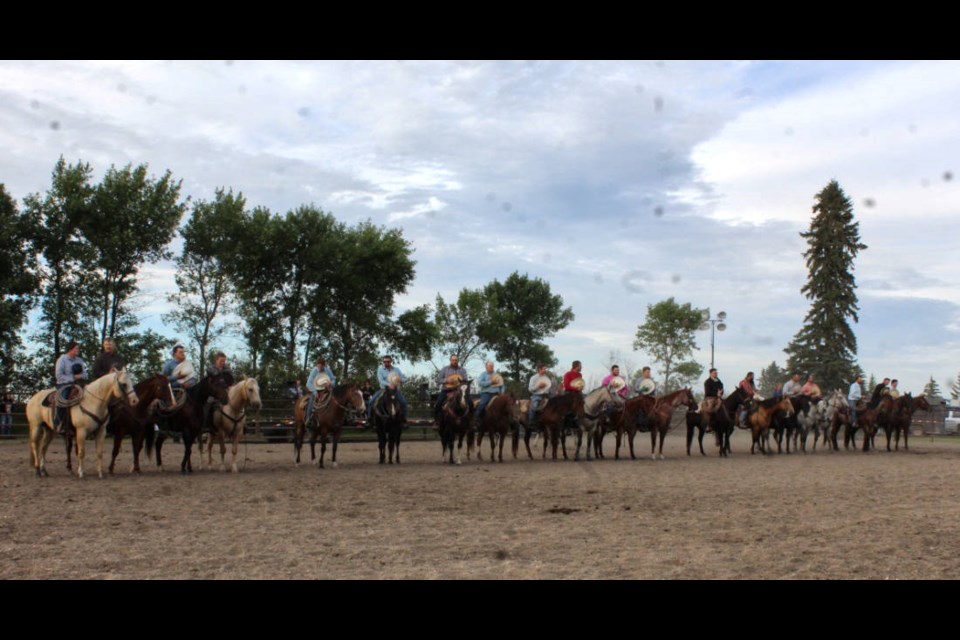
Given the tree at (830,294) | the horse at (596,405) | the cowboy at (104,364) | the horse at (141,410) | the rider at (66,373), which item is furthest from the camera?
the tree at (830,294)

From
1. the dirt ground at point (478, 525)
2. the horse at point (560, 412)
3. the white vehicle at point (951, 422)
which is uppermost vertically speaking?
the horse at point (560, 412)

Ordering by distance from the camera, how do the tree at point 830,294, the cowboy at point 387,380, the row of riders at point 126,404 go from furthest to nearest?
the tree at point 830,294 → the cowboy at point 387,380 → the row of riders at point 126,404

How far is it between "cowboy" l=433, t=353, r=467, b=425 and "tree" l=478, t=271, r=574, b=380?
50.4m

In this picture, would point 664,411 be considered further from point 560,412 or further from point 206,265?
point 206,265

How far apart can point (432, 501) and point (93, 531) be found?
4821mm

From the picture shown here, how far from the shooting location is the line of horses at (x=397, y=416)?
602 inches

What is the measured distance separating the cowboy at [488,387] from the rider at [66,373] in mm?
9661

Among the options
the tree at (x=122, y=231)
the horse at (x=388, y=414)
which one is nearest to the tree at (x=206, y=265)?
the tree at (x=122, y=231)

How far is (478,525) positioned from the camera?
946 centimetres

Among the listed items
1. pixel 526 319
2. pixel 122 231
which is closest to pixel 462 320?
pixel 526 319

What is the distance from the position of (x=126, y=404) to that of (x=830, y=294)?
55.1 m

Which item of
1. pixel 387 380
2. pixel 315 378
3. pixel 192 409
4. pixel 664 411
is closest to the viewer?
pixel 192 409

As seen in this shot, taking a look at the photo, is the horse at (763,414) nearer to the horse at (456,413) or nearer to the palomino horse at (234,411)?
the horse at (456,413)

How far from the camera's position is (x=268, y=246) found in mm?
44156
